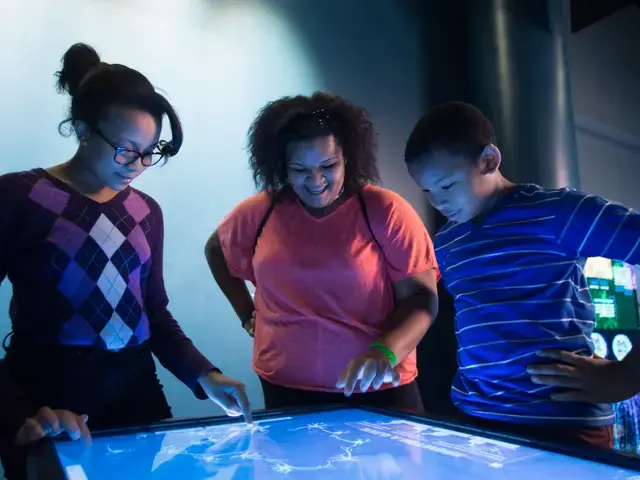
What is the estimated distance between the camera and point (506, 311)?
3.32 feet

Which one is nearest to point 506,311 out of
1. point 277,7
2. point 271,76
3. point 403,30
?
point 271,76

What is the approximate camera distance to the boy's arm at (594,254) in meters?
0.87

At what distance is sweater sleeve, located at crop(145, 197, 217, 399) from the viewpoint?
113 centimetres

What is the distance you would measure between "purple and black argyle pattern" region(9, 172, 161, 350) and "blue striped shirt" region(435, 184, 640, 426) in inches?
24.0

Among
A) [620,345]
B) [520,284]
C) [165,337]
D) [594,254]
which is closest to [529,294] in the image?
[520,284]

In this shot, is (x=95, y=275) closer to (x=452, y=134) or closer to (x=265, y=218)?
(x=265, y=218)

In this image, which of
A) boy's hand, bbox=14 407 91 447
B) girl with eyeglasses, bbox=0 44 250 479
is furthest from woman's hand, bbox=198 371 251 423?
boy's hand, bbox=14 407 91 447

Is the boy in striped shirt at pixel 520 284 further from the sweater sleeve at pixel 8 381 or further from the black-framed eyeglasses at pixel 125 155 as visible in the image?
the sweater sleeve at pixel 8 381

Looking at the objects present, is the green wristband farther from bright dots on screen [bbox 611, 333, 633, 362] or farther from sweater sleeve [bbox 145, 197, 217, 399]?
bright dots on screen [bbox 611, 333, 633, 362]

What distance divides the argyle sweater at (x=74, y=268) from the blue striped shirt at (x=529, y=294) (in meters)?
0.50

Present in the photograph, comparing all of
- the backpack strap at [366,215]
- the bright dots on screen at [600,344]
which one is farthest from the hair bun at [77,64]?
the bright dots on screen at [600,344]

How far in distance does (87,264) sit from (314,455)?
0.52 metres

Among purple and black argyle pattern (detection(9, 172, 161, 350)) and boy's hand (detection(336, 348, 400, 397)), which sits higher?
purple and black argyle pattern (detection(9, 172, 161, 350))

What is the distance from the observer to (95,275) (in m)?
1.06
